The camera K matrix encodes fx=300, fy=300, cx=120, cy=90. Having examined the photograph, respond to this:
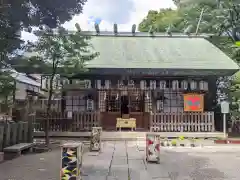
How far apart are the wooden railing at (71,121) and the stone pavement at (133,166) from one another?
4.17m

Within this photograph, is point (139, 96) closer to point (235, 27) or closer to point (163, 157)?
point (163, 157)

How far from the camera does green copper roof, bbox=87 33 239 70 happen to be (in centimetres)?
1575

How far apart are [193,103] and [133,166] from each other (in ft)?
27.3

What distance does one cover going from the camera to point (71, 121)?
608 inches

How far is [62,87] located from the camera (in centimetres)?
1306

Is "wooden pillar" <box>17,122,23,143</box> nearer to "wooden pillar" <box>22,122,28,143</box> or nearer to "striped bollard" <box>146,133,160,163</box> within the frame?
"wooden pillar" <box>22,122,28,143</box>

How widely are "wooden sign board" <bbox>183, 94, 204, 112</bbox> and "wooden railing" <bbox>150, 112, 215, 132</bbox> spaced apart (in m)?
0.25

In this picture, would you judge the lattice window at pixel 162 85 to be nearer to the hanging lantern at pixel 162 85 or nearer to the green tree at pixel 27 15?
the hanging lantern at pixel 162 85

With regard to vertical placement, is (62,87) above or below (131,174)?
above

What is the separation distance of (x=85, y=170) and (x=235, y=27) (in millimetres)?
19719

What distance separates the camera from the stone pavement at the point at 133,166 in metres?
7.23

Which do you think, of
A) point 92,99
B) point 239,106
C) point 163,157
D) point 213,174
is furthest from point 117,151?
point 239,106

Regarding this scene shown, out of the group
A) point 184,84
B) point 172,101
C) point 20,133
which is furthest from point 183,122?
point 20,133

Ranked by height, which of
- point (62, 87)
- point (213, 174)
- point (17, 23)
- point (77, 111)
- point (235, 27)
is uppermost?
point (235, 27)
